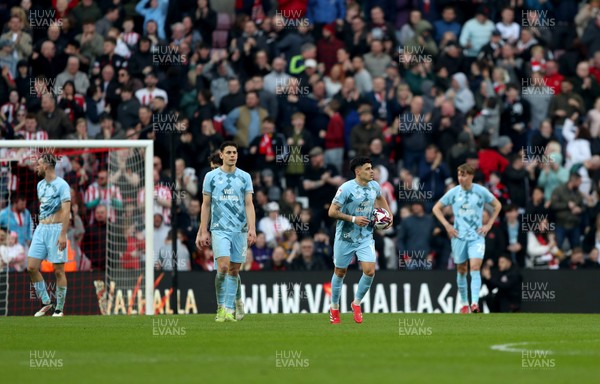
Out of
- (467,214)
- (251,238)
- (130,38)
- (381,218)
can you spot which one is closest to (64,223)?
(251,238)

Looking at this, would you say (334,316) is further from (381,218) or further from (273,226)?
(273,226)

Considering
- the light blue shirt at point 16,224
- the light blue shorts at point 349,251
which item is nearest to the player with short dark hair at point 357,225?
the light blue shorts at point 349,251

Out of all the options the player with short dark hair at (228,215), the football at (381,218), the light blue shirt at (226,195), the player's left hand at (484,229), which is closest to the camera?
the football at (381,218)

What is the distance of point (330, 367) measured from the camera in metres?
11.5

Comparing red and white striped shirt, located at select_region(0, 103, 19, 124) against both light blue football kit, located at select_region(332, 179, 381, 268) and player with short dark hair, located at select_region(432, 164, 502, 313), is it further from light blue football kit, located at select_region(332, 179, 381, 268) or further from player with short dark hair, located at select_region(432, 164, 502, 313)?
light blue football kit, located at select_region(332, 179, 381, 268)

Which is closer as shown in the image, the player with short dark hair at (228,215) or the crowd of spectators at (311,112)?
the player with short dark hair at (228,215)

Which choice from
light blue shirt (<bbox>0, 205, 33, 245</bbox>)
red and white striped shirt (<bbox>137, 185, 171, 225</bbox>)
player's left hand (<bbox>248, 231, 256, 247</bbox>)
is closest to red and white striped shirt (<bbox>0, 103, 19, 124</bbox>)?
light blue shirt (<bbox>0, 205, 33, 245</bbox>)

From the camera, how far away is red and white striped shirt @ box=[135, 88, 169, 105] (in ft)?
88.9

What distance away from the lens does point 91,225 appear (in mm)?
24578

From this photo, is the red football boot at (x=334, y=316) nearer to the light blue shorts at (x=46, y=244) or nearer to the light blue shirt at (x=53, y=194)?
the light blue shorts at (x=46, y=244)

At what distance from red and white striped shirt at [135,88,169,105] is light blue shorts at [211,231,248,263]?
936 cm

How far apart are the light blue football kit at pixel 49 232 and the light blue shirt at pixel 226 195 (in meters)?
3.66

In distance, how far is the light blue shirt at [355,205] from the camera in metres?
17.8

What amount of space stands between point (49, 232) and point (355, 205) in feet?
18.6
